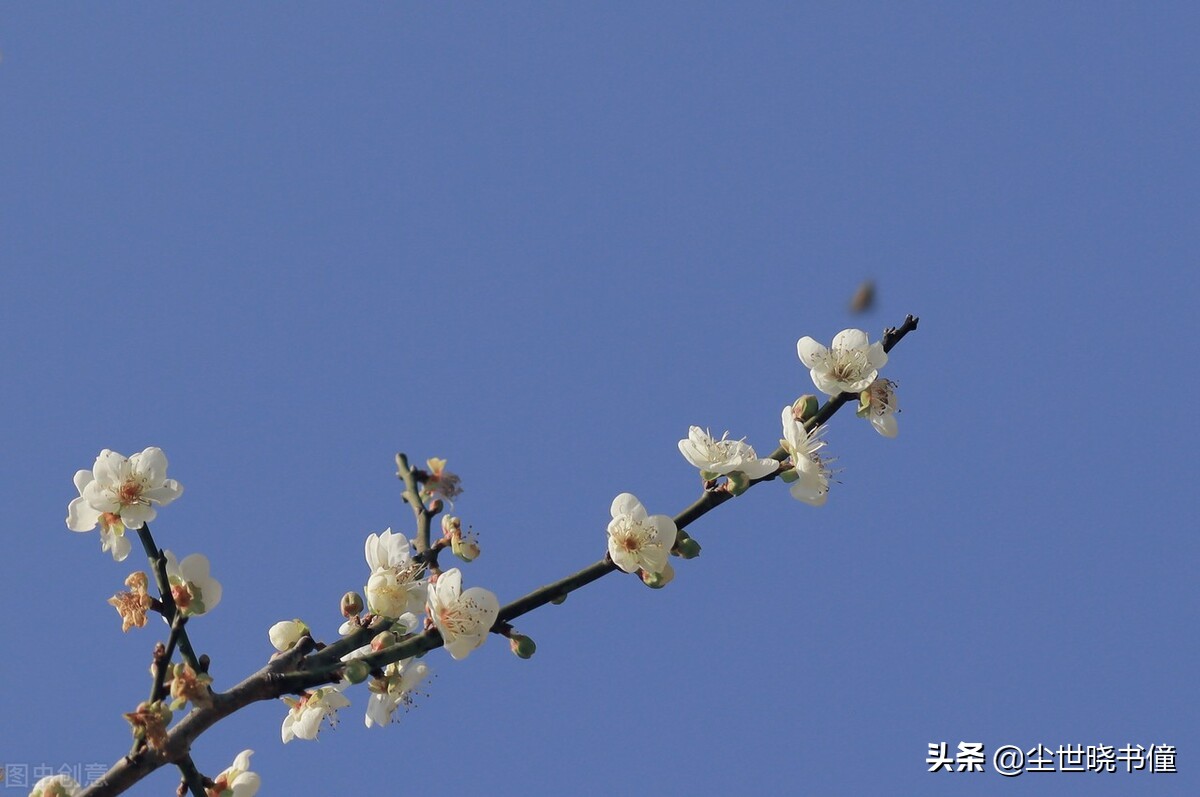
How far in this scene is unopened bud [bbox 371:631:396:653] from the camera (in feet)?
11.0

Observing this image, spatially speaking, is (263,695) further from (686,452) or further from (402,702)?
(686,452)

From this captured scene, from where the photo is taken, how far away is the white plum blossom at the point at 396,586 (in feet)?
11.5

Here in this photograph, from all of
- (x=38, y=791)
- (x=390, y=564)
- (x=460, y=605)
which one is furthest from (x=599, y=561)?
(x=38, y=791)

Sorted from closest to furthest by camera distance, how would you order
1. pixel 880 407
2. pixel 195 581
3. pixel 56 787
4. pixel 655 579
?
1. pixel 655 579
2. pixel 56 787
3. pixel 195 581
4. pixel 880 407

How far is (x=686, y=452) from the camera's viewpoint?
3463 mm

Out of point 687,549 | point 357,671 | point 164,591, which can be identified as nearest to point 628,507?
point 687,549

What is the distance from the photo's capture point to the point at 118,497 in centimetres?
359

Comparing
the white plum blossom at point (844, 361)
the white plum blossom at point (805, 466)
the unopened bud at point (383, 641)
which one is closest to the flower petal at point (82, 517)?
the unopened bud at point (383, 641)

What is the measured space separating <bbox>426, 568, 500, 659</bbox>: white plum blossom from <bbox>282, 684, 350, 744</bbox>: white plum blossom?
0.79 metres

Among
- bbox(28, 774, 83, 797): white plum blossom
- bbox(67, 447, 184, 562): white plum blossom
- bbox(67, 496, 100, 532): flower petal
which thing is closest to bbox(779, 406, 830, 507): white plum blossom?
bbox(67, 447, 184, 562): white plum blossom

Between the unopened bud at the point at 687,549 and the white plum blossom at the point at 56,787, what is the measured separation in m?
1.80

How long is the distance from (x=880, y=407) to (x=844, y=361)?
0.58 ft

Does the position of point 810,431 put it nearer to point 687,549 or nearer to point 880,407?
point 880,407

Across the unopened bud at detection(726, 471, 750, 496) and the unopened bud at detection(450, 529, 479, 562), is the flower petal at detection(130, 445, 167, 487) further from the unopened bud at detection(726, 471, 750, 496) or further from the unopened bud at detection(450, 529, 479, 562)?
the unopened bud at detection(726, 471, 750, 496)
